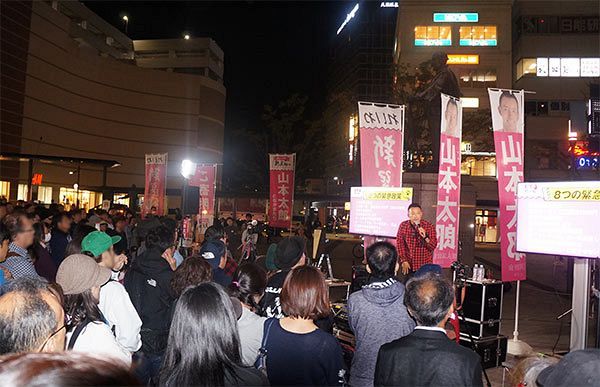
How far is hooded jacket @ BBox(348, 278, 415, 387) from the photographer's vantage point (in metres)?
3.64

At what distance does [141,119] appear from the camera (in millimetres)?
42469

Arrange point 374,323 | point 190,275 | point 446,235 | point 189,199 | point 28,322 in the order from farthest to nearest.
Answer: point 189,199, point 446,235, point 190,275, point 374,323, point 28,322

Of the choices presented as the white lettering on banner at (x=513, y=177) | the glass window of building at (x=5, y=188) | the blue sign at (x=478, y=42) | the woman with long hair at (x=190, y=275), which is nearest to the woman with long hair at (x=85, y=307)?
the woman with long hair at (x=190, y=275)

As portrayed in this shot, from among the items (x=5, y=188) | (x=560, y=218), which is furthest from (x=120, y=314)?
(x=5, y=188)

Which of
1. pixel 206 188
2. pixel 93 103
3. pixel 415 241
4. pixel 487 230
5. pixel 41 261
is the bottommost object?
pixel 487 230

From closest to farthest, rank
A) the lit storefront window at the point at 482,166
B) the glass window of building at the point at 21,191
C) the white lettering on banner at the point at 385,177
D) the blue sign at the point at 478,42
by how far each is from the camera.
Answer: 1. the white lettering on banner at the point at 385,177
2. the glass window of building at the point at 21,191
3. the lit storefront window at the point at 482,166
4. the blue sign at the point at 478,42

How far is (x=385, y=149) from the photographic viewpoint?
9.73 metres

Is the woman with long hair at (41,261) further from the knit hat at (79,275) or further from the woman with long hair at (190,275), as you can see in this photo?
the knit hat at (79,275)

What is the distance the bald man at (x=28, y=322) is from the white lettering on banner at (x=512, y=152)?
7.12m

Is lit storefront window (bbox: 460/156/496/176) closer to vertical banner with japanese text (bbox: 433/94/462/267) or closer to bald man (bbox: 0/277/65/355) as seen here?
vertical banner with japanese text (bbox: 433/94/462/267)

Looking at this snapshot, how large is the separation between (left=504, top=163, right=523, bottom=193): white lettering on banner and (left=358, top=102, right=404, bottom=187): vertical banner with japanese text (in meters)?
2.45

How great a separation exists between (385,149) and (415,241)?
96.4 inches

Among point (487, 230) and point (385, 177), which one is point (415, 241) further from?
point (487, 230)

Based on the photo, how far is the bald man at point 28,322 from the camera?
191 cm
